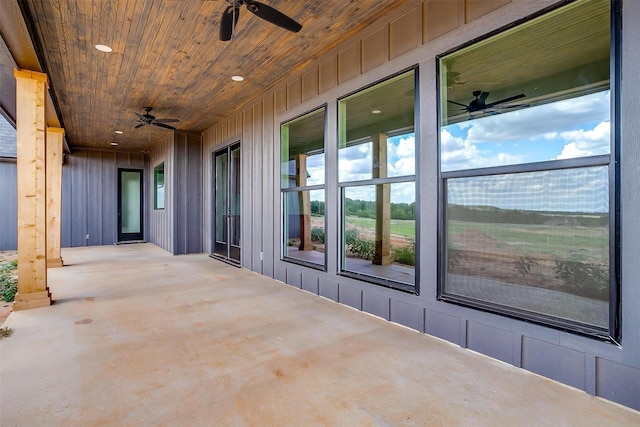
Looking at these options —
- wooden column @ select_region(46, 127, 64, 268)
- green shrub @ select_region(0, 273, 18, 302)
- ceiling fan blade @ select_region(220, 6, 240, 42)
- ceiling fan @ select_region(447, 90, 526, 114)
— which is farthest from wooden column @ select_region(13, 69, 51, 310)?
ceiling fan @ select_region(447, 90, 526, 114)

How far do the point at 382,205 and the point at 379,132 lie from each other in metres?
0.85

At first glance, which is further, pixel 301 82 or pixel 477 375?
pixel 301 82

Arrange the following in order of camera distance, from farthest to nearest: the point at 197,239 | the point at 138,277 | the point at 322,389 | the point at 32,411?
the point at 197,239
the point at 138,277
the point at 322,389
the point at 32,411

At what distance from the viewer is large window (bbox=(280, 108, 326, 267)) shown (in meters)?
4.46

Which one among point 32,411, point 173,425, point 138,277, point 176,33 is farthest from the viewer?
point 138,277

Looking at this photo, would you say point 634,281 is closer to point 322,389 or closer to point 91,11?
point 322,389

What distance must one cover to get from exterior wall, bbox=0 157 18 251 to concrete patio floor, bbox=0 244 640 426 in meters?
7.73

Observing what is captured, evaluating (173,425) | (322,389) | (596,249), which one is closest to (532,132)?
(596,249)

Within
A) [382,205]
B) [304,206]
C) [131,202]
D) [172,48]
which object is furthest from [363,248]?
[131,202]

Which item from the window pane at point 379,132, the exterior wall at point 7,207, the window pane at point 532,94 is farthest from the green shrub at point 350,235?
the exterior wall at point 7,207

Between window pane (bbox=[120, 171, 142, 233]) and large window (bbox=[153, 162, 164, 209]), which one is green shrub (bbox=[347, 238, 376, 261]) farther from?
window pane (bbox=[120, 171, 142, 233])

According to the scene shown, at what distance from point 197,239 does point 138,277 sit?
3.06 meters

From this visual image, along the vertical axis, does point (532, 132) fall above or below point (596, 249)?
above

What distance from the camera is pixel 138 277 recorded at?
5422mm
